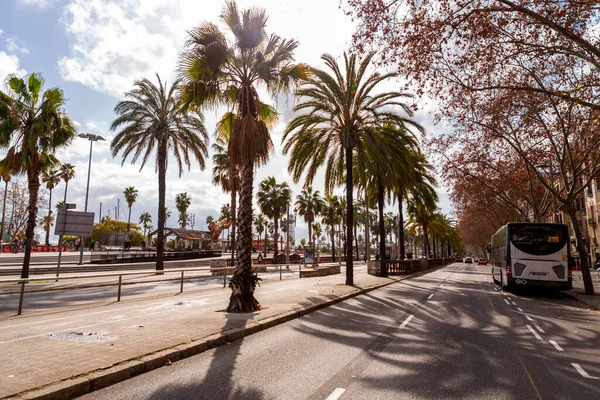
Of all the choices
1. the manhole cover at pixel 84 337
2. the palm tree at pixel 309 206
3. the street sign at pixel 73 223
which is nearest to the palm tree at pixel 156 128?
the street sign at pixel 73 223

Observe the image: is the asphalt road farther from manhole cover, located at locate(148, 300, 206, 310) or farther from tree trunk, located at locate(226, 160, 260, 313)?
manhole cover, located at locate(148, 300, 206, 310)

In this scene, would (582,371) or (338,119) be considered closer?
(582,371)

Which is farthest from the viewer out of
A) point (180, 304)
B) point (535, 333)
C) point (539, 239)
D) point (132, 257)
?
point (132, 257)

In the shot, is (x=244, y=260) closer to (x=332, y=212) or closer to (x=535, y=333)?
(x=535, y=333)

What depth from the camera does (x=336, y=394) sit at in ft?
15.3

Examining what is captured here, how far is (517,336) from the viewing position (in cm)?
841

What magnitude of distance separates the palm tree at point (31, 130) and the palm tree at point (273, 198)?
1285 inches

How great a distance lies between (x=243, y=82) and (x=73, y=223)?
18.4 metres

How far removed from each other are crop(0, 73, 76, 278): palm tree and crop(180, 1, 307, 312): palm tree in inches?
526

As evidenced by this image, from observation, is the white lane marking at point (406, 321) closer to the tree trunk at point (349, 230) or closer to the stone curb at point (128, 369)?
the stone curb at point (128, 369)

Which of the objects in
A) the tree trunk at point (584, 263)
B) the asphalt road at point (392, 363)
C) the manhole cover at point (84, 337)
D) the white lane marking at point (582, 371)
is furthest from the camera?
the tree trunk at point (584, 263)

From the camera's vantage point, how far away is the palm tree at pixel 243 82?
425 inches

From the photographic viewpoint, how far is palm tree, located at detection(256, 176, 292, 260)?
53.1m

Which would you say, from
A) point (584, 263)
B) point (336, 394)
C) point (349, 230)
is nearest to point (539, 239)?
point (584, 263)
